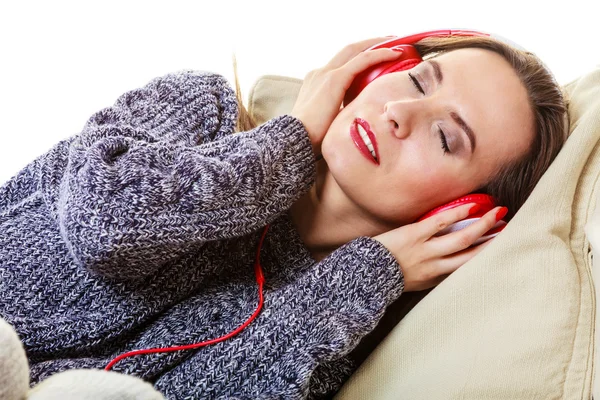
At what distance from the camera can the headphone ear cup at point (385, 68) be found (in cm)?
124

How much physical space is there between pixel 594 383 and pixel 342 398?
1.32 ft

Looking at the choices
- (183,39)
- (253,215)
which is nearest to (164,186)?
(253,215)

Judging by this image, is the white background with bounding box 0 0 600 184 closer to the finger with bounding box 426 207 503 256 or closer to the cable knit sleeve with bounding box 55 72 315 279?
the cable knit sleeve with bounding box 55 72 315 279

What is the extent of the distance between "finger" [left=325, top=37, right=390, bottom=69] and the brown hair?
245 mm

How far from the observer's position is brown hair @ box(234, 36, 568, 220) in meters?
1.15

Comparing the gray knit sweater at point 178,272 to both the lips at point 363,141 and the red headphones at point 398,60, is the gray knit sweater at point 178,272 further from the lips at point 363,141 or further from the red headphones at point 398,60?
the red headphones at point 398,60

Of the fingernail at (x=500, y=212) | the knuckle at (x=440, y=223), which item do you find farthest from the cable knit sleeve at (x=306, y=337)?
the fingernail at (x=500, y=212)

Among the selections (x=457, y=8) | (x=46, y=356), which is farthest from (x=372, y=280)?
(x=457, y=8)

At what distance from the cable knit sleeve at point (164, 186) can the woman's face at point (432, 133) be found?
0.11m

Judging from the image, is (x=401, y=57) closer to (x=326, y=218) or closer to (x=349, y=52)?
(x=349, y=52)

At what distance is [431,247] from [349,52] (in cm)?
49

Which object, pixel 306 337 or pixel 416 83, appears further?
pixel 416 83

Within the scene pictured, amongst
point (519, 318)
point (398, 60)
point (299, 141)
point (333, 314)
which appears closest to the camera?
point (519, 318)

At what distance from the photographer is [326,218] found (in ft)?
4.19
